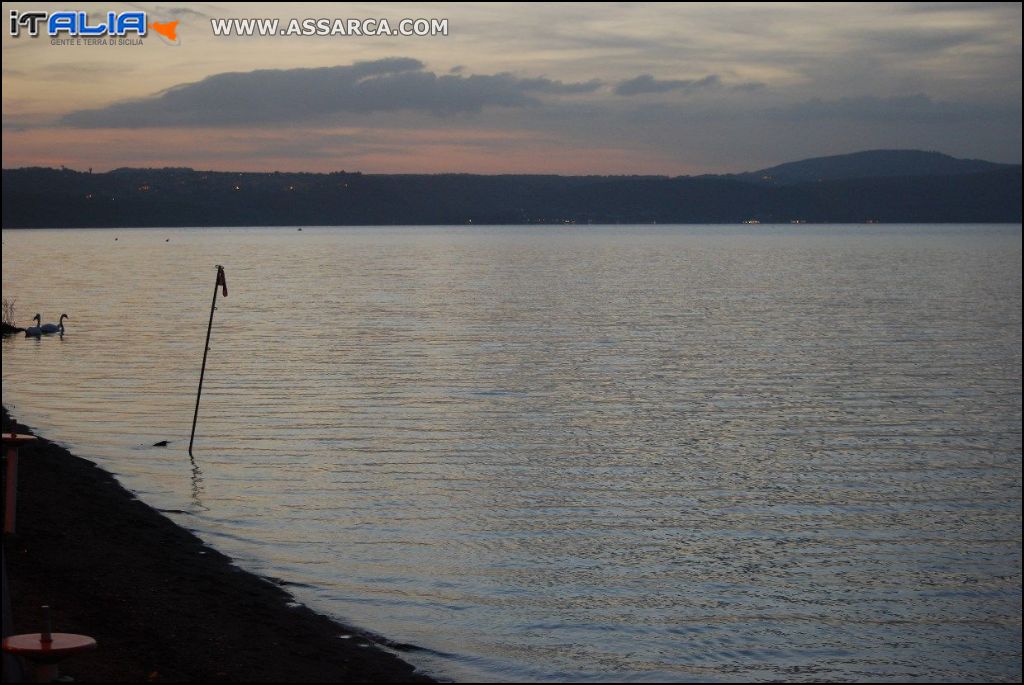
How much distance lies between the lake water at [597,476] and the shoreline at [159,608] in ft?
2.72

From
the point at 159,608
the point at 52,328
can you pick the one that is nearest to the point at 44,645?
the point at 159,608

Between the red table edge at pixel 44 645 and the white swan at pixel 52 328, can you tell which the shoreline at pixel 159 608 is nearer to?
the red table edge at pixel 44 645

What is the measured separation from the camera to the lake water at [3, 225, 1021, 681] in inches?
566

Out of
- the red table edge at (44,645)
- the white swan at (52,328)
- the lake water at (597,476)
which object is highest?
the white swan at (52,328)

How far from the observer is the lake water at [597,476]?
47.2 ft

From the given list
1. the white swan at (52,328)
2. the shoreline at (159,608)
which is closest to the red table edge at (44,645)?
the shoreline at (159,608)

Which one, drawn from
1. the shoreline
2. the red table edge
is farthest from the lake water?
the red table edge

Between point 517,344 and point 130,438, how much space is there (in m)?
22.5

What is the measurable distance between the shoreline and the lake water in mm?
829

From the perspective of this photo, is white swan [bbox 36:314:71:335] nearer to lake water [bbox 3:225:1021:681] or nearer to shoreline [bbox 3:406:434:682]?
lake water [bbox 3:225:1021:681]

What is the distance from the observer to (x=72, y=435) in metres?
26.2

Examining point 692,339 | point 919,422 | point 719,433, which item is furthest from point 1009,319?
point 719,433

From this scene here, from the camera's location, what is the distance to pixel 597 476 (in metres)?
22.8

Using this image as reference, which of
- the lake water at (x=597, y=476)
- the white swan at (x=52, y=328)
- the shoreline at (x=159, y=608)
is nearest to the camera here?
the shoreline at (x=159, y=608)
